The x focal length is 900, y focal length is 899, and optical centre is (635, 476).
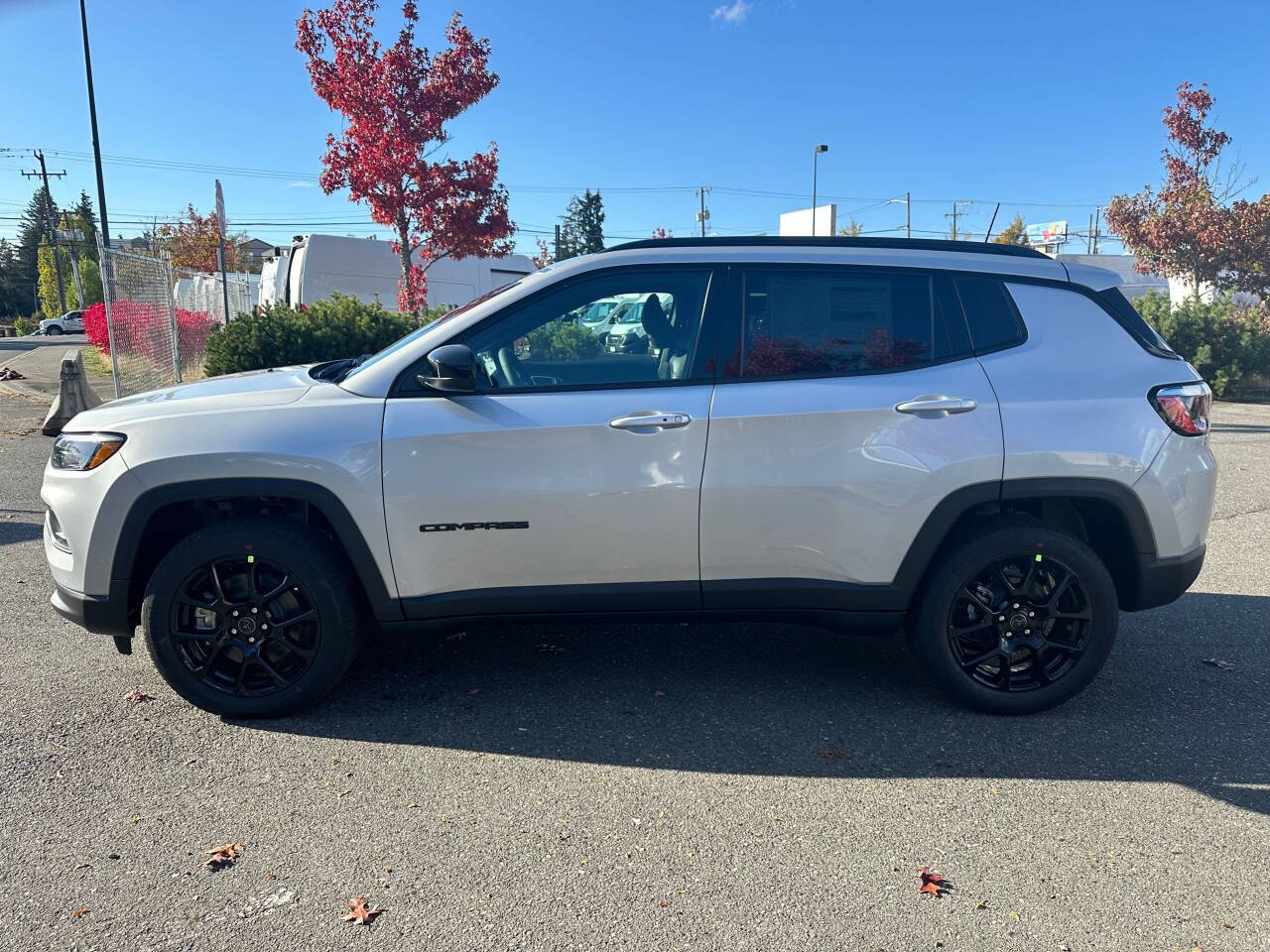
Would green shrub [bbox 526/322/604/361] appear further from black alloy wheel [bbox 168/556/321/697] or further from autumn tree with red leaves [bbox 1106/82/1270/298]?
autumn tree with red leaves [bbox 1106/82/1270/298]

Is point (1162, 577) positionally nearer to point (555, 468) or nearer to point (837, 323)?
point (837, 323)

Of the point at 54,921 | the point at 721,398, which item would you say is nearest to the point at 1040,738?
the point at 721,398

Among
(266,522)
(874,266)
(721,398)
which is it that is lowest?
(266,522)

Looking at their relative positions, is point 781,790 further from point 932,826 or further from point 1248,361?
point 1248,361

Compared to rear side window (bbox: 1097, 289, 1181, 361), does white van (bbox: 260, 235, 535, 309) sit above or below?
above

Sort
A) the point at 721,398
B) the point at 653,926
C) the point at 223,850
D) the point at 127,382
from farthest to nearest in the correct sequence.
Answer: the point at 127,382 < the point at 721,398 < the point at 223,850 < the point at 653,926

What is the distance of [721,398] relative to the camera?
3.57 meters

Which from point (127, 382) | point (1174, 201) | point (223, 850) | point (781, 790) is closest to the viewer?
point (223, 850)

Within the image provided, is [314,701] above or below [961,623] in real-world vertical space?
below

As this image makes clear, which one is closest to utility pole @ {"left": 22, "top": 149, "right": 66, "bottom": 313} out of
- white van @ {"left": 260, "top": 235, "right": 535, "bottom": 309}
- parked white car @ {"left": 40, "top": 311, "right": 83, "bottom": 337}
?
parked white car @ {"left": 40, "top": 311, "right": 83, "bottom": 337}

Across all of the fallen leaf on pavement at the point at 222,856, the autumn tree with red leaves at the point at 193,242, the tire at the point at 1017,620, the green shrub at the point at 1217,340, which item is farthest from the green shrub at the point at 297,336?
the autumn tree with red leaves at the point at 193,242

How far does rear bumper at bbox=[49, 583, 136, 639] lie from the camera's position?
3.58 metres

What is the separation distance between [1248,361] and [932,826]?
17.1m

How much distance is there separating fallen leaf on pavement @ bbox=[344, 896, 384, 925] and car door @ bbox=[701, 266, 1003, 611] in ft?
5.59
